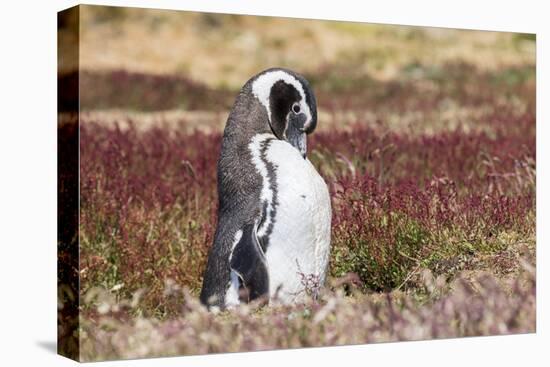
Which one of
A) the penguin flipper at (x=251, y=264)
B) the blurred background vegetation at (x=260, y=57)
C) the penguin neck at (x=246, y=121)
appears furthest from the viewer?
the blurred background vegetation at (x=260, y=57)

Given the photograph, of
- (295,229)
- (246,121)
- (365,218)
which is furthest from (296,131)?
(365,218)

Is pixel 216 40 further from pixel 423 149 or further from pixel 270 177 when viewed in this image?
pixel 270 177

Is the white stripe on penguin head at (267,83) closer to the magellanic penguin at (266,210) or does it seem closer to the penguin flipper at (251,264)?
Result: the magellanic penguin at (266,210)

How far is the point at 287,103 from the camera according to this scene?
7594 mm

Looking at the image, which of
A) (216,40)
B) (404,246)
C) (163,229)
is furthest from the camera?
(216,40)

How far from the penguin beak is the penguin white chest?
0.37 meters

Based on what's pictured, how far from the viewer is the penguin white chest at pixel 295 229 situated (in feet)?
23.1

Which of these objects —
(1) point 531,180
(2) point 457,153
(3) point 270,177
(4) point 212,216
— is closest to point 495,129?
(2) point 457,153

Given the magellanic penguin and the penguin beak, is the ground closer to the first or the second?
the magellanic penguin

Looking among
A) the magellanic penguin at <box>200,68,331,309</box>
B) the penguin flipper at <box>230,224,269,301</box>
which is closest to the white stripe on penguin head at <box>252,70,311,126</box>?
the magellanic penguin at <box>200,68,331,309</box>

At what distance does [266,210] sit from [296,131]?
0.87 meters

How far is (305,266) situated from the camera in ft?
23.5

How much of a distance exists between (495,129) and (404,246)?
5052 mm

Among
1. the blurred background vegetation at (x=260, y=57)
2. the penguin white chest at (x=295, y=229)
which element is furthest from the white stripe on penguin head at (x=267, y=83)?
the blurred background vegetation at (x=260, y=57)
